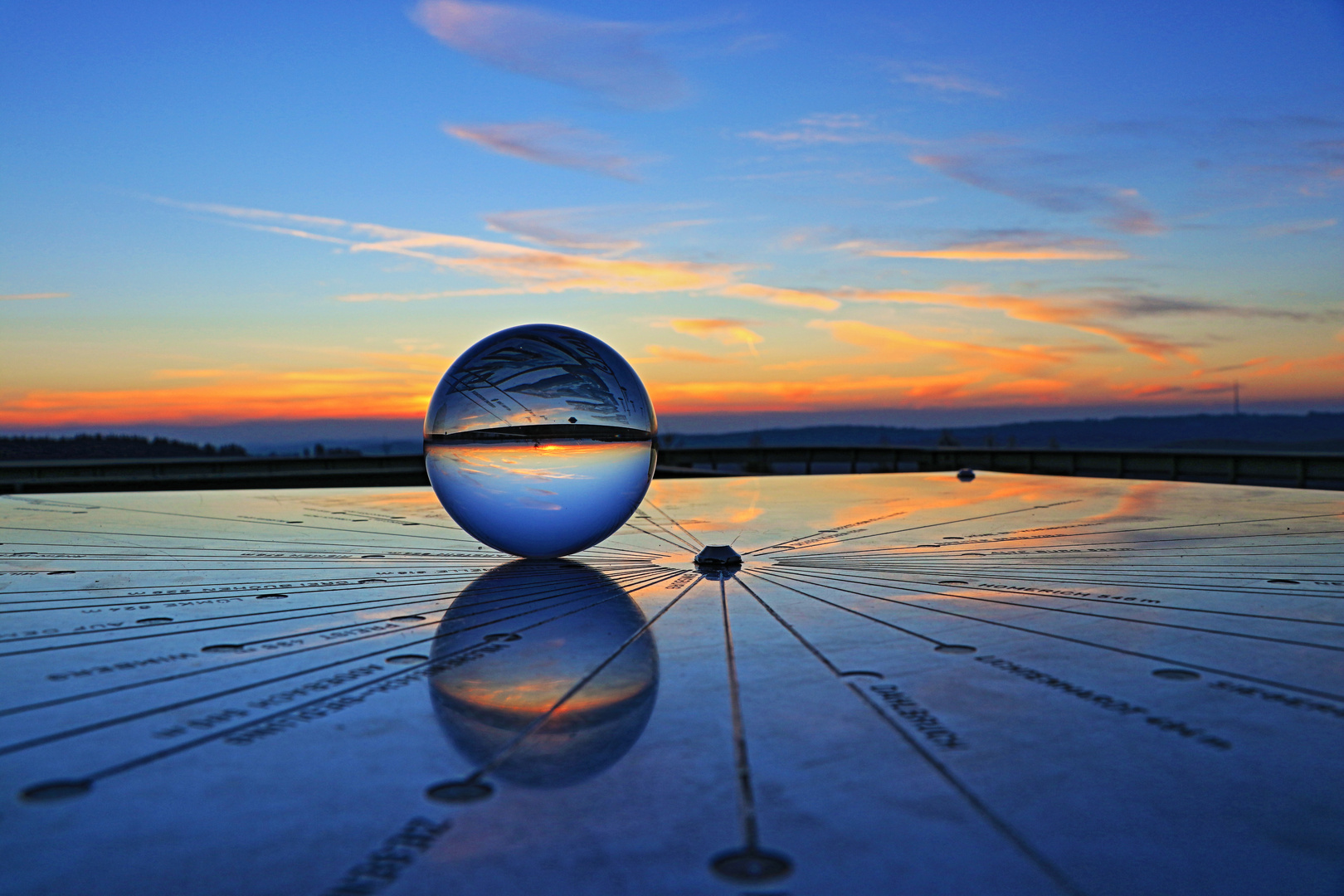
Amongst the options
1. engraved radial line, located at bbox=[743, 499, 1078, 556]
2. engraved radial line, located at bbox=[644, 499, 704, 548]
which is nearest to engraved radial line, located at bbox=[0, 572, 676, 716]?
engraved radial line, located at bbox=[644, 499, 704, 548]

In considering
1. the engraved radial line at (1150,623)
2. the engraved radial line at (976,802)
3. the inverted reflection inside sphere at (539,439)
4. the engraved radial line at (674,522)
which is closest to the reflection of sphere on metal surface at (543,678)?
the inverted reflection inside sphere at (539,439)

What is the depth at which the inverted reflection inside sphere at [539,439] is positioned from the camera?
747 centimetres

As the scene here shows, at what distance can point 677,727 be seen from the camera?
431 centimetres

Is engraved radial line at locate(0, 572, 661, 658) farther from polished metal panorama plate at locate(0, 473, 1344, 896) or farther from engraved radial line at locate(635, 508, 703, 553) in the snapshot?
engraved radial line at locate(635, 508, 703, 553)

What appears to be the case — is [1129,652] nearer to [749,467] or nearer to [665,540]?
[665,540]

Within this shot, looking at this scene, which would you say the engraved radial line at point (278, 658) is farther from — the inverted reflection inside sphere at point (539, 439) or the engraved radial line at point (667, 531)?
the engraved radial line at point (667, 531)

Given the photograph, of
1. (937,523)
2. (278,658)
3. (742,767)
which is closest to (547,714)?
(742,767)

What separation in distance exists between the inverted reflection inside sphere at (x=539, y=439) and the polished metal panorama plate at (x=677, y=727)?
1.92 feet

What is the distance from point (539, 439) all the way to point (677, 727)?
355cm

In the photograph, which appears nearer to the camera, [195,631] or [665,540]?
[195,631]

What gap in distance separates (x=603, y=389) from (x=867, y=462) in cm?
2210

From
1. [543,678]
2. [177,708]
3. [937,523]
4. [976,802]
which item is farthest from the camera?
[937,523]

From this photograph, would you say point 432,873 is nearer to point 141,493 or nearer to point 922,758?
point 922,758

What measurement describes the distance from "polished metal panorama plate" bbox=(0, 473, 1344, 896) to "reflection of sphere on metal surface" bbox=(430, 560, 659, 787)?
0.09 feet
